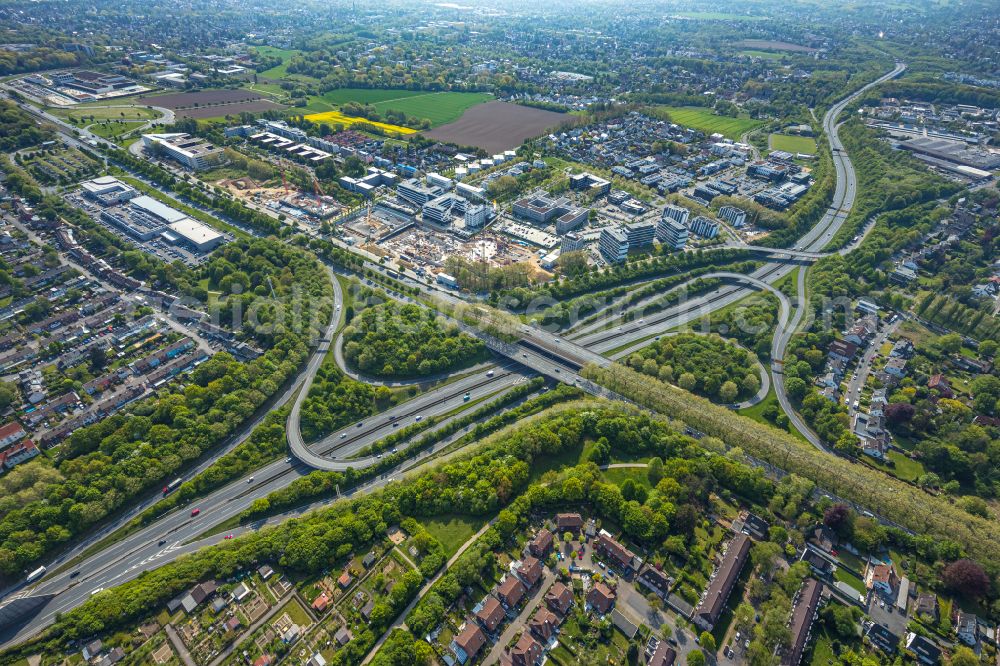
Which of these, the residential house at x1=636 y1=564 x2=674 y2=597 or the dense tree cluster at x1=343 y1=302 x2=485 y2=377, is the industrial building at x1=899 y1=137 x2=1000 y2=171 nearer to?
the dense tree cluster at x1=343 y1=302 x2=485 y2=377

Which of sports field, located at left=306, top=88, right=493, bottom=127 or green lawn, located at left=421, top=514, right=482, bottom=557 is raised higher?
sports field, located at left=306, top=88, right=493, bottom=127

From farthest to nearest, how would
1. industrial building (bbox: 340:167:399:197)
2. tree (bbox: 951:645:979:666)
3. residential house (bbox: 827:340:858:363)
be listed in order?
1. industrial building (bbox: 340:167:399:197)
2. residential house (bbox: 827:340:858:363)
3. tree (bbox: 951:645:979:666)

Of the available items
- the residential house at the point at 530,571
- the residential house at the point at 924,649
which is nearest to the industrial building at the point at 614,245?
the residential house at the point at 530,571

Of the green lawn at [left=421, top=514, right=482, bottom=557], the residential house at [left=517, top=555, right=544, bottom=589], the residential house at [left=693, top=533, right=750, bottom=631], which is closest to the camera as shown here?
the residential house at [left=693, top=533, right=750, bottom=631]

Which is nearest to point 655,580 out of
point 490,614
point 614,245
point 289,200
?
point 490,614

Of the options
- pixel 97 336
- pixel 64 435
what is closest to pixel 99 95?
pixel 97 336

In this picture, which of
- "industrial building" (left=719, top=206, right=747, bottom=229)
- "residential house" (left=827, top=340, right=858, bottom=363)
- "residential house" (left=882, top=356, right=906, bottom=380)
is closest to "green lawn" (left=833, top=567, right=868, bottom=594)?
"residential house" (left=827, top=340, right=858, bottom=363)

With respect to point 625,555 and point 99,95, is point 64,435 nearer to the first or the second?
point 625,555

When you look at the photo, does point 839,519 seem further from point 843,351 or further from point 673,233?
point 673,233
